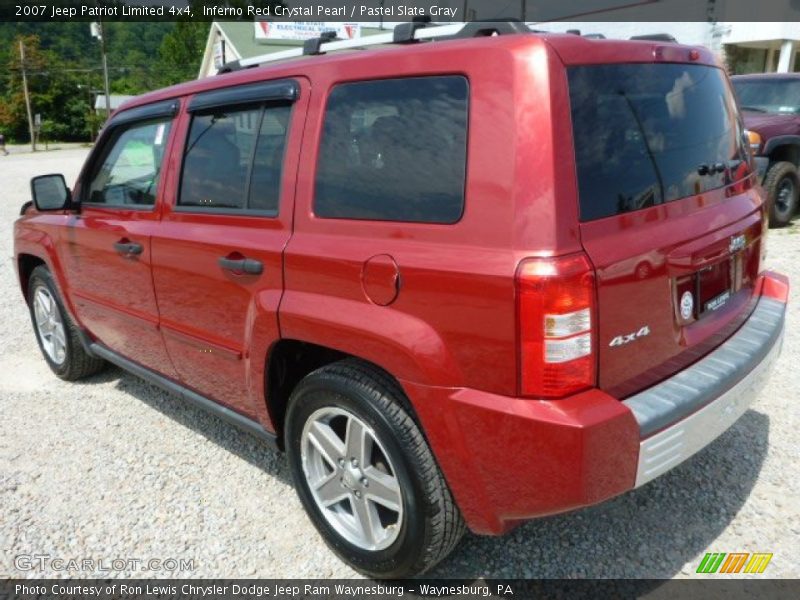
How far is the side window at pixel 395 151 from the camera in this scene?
2023 mm

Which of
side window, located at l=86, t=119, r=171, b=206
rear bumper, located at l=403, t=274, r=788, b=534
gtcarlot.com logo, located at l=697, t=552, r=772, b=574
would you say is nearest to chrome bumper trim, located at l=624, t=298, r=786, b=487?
rear bumper, located at l=403, t=274, r=788, b=534

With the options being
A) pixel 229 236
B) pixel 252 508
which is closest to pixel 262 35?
pixel 229 236

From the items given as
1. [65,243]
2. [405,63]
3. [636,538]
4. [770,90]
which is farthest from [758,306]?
[770,90]

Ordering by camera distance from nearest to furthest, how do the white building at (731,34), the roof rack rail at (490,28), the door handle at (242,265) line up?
the roof rack rail at (490,28) → the door handle at (242,265) → the white building at (731,34)

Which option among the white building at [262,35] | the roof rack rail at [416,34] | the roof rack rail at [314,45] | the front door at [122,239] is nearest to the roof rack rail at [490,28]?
the roof rack rail at [416,34]

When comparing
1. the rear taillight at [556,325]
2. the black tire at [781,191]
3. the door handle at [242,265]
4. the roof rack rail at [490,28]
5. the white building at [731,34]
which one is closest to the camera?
the rear taillight at [556,325]

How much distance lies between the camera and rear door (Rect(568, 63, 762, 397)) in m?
1.94

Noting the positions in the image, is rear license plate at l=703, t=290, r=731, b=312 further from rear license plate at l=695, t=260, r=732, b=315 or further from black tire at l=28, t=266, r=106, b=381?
black tire at l=28, t=266, r=106, b=381

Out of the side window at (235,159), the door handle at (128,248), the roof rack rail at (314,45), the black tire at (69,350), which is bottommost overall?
the black tire at (69,350)

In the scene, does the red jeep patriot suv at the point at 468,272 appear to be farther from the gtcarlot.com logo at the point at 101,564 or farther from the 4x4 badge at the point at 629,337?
the gtcarlot.com logo at the point at 101,564

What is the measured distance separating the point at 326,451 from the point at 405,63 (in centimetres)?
145

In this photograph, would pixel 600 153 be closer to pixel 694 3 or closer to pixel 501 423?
pixel 501 423

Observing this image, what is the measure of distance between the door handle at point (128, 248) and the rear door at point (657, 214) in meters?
2.26

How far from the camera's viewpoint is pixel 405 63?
2170 millimetres
